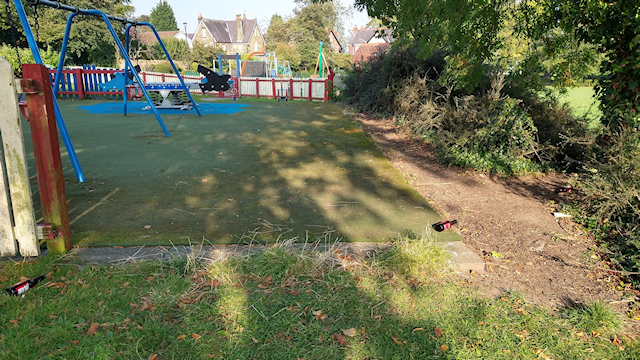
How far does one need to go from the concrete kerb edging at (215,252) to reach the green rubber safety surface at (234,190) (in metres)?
0.17

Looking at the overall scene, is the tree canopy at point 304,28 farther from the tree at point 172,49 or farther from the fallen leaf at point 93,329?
A: the fallen leaf at point 93,329

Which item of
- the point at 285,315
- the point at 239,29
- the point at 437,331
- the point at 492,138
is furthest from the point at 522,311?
the point at 239,29

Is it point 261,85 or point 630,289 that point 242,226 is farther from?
point 261,85

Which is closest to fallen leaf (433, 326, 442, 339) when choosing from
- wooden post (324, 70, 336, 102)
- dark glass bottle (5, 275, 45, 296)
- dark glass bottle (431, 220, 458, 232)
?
dark glass bottle (431, 220, 458, 232)

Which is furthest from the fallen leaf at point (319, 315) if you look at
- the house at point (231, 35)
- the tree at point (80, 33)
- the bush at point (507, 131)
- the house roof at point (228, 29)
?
the house roof at point (228, 29)

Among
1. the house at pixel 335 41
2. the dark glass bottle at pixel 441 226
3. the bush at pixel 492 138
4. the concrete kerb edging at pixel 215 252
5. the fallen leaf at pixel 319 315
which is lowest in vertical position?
the fallen leaf at pixel 319 315

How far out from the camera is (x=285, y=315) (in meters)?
2.57

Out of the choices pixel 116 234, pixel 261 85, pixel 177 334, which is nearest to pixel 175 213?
pixel 116 234

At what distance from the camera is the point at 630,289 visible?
3.04 metres

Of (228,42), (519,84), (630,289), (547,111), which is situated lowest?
(630,289)

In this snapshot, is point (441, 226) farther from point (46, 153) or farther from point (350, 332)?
point (46, 153)

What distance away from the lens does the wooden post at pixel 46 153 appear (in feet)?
9.66

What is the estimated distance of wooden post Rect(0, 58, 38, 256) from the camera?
2836mm

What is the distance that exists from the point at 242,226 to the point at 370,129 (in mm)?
7713
